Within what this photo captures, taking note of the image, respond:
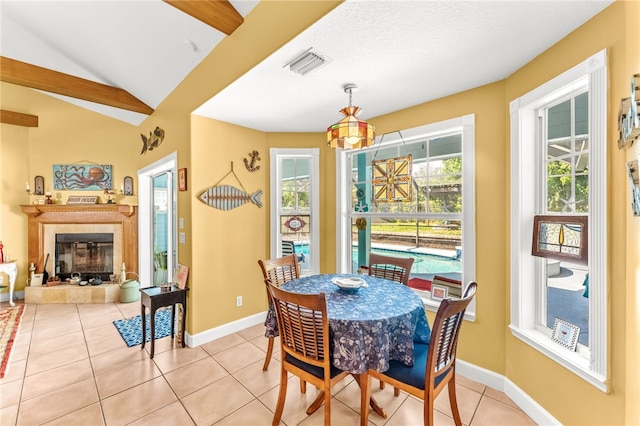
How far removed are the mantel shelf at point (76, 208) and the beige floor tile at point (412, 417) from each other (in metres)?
4.62

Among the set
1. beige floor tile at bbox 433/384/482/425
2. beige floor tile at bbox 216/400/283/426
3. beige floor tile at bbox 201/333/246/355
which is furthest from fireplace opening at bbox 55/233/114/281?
beige floor tile at bbox 433/384/482/425

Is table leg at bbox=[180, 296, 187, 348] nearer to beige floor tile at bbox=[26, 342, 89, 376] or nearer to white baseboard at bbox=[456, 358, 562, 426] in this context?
beige floor tile at bbox=[26, 342, 89, 376]

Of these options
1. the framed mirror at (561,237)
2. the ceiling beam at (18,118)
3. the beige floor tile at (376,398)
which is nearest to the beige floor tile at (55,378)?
the beige floor tile at (376,398)

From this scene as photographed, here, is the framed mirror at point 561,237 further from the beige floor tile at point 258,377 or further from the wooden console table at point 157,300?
the wooden console table at point 157,300

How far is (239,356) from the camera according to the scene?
8.61ft

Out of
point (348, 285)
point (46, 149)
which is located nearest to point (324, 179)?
point (348, 285)

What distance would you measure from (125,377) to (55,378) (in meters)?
0.57

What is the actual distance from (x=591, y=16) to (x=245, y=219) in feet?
10.4

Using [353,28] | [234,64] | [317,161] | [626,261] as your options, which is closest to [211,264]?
[317,161]

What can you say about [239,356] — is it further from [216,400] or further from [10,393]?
[10,393]

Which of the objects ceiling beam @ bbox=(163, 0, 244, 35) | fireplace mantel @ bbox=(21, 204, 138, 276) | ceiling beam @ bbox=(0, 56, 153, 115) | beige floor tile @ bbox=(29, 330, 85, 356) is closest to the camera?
ceiling beam @ bbox=(163, 0, 244, 35)

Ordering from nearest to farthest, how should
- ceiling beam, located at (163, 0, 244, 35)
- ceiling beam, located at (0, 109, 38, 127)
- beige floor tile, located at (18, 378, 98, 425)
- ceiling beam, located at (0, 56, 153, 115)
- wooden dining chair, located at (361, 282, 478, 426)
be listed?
1. wooden dining chair, located at (361, 282, 478, 426)
2. ceiling beam, located at (163, 0, 244, 35)
3. beige floor tile, located at (18, 378, 98, 425)
4. ceiling beam, located at (0, 56, 153, 115)
5. ceiling beam, located at (0, 109, 38, 127)

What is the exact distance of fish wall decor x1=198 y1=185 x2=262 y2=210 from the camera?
9.51 feet

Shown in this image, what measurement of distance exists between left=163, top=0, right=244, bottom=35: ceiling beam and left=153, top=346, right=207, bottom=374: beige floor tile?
9.27ft
